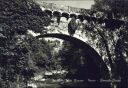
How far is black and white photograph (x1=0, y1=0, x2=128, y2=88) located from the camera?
69.4ft

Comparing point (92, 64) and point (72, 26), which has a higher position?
point (72, 26)

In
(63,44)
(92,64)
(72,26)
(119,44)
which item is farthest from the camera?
(92,64)

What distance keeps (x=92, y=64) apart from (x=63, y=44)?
3799 mm

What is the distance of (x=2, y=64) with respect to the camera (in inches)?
816

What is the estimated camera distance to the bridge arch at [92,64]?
1024 inches

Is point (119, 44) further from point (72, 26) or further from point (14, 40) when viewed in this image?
point (14, 40)

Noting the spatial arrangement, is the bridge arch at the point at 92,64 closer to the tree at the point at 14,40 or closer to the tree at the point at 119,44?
the tree at the point at 119,44

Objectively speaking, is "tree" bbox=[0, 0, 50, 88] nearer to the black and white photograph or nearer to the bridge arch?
the black and white photograph

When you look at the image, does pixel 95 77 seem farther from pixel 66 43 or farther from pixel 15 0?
pixel 15 0

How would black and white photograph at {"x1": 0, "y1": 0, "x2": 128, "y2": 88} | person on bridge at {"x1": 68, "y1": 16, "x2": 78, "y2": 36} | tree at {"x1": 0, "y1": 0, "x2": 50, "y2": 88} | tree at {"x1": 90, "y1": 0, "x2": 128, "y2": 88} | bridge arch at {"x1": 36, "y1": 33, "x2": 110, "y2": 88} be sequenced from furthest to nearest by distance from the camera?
tree at {"x1": 90, "y1": 0, "x2": 128, "y2": 88} → bridge arch at {"x1": 36, "y1": 33, "x2": 110, "y2": 88} → person on bridge at {"x1": 68, "y1": 16, "x2": 78, "y2": 36} → black and white photograph at {"x1": 0, "y1": 0, "x2": 128, "y2": 88} → tree at {"x1": 0, "y1": 0, "x2": 50, "y2": 88}

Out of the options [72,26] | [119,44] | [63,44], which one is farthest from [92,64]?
[72,26]

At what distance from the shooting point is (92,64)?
28562 millimetres

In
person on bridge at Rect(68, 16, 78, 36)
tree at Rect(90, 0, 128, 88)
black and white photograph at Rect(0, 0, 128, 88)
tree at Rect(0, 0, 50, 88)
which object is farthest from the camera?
tree at Rect(90, 0, 128, 88)

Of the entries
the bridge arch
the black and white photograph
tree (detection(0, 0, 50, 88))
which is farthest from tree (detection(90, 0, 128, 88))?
tree (detection(0, 0, 50, 88))
